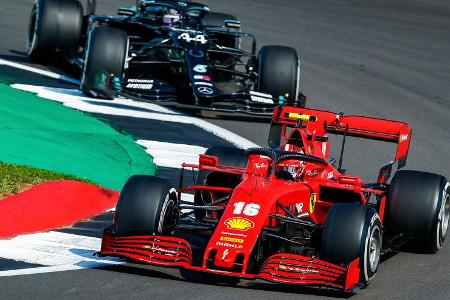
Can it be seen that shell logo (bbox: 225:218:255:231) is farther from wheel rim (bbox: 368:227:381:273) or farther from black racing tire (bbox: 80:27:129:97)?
black racing tire (bbox: 80:27:129:97)

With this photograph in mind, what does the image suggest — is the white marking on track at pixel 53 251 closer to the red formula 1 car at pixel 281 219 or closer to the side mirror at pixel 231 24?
Result: the red formula 1 car at pixel 281 219

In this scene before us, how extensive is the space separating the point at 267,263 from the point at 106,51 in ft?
29.7

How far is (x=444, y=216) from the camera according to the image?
11.2m

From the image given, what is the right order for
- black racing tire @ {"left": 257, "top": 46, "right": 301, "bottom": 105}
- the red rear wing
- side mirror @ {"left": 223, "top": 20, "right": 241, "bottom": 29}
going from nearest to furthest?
the red rear wing < black racing tire @ {"left": 257, "top": 46, "right": 301, "bottom": 105} < side mirror @ {"left": 223, "top": 20, "right": 241, "bottom": 29}

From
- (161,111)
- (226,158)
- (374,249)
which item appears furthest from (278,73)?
(374,249)

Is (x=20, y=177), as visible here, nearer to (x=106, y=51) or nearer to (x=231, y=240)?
(x=231, y=240)

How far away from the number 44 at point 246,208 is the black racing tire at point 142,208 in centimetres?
61

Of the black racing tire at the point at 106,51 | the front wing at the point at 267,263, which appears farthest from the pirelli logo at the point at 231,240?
the black racing tire at the point at 106,51

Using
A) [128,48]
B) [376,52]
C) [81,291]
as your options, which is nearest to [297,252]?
[81,291]

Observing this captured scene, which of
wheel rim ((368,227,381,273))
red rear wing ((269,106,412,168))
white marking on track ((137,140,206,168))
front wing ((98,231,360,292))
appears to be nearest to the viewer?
front wing ((98,231,360,292))

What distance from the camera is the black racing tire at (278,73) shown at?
18.1m

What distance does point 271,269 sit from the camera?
9156mm

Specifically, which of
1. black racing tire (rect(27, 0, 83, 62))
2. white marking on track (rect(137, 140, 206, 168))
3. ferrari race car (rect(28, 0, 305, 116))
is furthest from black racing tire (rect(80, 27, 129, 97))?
white marking on track (rect(137, 140, 206, 168))

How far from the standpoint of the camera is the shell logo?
31.0ft
